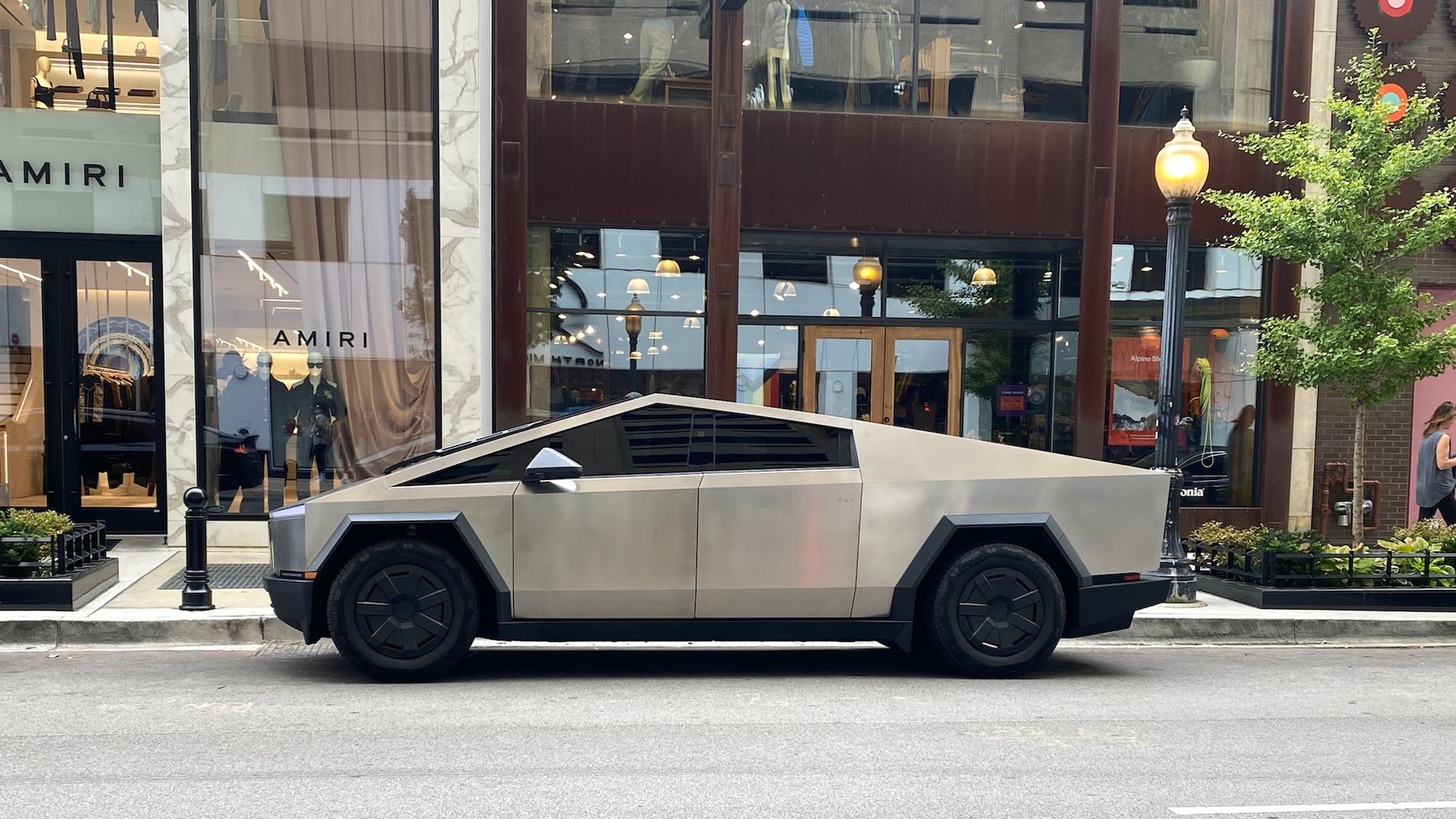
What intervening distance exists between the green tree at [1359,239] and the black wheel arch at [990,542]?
168 inches

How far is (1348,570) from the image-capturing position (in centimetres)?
922

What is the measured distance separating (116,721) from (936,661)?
462cm

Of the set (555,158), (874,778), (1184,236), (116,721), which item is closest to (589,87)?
(555,158)

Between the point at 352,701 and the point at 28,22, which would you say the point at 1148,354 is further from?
the point at 28,22

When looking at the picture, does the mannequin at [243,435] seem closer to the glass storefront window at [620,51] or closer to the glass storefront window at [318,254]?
the glass storefront window at [318,254]

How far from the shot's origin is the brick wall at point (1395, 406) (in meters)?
13.2

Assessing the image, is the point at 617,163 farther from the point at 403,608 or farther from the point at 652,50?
the point at 403,608

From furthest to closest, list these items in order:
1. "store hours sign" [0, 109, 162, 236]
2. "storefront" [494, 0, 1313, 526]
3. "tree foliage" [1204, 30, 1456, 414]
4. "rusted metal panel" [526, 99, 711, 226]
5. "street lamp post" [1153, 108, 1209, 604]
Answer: "storefront" [494, 0, 1313, 526] → "rusted metal panel" [526, 99, 711, 226] → "store hours sign" [0, 109, 162, 236] → "tree foliage" [1204, 30, 1456, 414] → "street lamp post" [1153, 108, 1209, 604]

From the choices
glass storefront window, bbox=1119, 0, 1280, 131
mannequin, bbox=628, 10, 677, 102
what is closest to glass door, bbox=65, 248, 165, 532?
mannequin, bbox=628, 10, 677, 102

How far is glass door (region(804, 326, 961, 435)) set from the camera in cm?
1288

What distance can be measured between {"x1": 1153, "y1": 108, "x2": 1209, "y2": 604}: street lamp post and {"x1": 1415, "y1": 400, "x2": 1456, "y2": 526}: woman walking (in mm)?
3958

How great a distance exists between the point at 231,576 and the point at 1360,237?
9836mm

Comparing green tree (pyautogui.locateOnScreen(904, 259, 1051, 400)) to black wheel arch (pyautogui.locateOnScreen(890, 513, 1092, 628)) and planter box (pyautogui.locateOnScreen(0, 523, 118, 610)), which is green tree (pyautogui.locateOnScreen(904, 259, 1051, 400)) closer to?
black wheel arch (pyautogui.locateOnScreen(890, 513, 1092, 628))

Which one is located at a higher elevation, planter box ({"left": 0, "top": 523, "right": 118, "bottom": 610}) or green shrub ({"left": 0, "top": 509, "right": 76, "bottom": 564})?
green shrub ({"left": 0, "top": 509, "right": 76, "bottom": 564})
